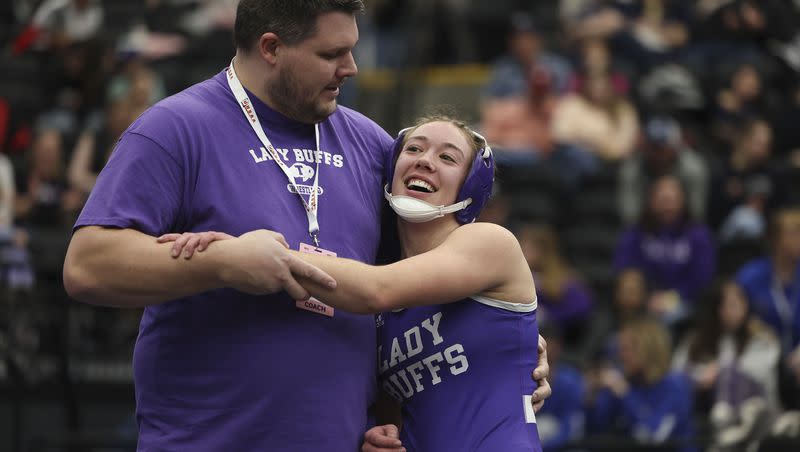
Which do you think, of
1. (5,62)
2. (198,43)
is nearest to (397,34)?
(198,43)

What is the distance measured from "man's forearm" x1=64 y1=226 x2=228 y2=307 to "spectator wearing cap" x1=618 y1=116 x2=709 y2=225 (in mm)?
7719

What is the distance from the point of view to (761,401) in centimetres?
849

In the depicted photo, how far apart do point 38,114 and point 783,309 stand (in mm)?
6532

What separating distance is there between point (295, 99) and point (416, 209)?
49 centimetres

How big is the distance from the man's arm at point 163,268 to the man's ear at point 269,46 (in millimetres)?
670

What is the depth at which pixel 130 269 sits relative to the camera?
3508mm

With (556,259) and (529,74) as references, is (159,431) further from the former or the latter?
(529,74)

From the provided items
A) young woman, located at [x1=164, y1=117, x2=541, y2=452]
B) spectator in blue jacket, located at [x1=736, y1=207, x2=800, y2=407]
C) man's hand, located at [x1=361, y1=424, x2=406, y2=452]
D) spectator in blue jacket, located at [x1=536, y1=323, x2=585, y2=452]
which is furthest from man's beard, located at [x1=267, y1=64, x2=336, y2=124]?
spectator in blue jacket, located at [x1=736, y1=207, x2=800, y2=407]

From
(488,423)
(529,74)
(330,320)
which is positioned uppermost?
(330,320)

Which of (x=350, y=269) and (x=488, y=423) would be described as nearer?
(x=350, y=269)

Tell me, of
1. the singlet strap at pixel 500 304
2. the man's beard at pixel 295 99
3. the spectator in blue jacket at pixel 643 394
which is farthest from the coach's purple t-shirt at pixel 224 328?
the spectator in blue jacket at pixel 643 394

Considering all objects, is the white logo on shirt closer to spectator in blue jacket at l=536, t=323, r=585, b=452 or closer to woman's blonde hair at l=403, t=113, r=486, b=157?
woman's blonde hair at l=403, t=113, r=486, b=157

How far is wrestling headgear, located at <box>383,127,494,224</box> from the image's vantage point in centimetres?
404

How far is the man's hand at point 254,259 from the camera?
11.3ft
